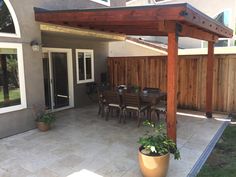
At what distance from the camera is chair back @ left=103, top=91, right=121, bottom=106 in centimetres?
691

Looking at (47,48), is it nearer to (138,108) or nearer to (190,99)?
(138,108)

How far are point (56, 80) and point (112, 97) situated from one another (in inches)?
114

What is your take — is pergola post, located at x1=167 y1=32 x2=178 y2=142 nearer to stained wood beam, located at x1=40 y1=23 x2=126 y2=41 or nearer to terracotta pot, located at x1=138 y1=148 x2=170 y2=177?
terracotta pot, located at x1=138 y1=148 x2=170 y2=177

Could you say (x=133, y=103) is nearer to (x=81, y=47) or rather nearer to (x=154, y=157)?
(x=154, y=157)

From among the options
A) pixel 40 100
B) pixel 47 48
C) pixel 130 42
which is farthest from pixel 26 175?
pixel 130 42

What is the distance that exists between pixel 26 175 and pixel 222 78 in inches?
274

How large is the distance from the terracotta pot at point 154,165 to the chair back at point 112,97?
10.9 ft

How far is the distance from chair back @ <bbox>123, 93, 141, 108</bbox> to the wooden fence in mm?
2297

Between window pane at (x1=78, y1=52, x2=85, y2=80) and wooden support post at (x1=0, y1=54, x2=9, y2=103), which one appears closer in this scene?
wooden support post at (x1=0, y1=54, x2=9, y2=103)

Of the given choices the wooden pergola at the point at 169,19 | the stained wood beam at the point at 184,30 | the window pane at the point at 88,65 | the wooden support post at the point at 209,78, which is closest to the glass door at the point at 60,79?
the window pane at the point at 88,65

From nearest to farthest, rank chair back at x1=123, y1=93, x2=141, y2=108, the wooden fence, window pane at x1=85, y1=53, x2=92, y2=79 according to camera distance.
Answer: chair back at x1=123, y1=93, x2=141, y2=108, the wooden fence, window pane at x1=85, y1=53, x2=92, y2=79

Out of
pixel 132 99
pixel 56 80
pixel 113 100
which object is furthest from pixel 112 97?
pixel 56 80

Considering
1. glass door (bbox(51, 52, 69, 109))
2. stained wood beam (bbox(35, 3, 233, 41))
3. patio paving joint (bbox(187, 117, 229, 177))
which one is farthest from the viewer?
glass door (bbox(51, 52, 69, 109))

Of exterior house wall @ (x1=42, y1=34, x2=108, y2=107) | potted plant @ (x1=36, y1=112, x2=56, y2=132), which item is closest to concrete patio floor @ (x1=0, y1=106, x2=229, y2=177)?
potted plant @ (x1=36, y1=112, x2=56, y2=132)
